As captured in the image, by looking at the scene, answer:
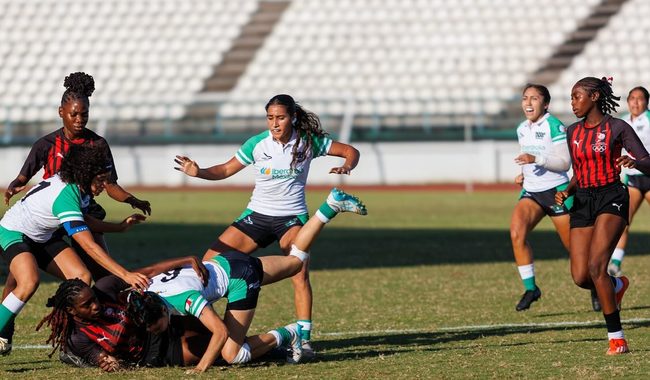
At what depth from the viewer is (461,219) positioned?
23.8 metres

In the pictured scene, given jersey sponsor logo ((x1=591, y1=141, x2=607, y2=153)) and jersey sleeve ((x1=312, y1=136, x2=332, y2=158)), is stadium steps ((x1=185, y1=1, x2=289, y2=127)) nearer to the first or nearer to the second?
jersey sleeve ((x1=312, y1=136, x2=332, y2=158))

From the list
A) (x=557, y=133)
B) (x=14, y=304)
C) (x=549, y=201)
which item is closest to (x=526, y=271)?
(x=549, y=201)

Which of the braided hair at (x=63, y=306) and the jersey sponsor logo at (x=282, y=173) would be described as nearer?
the braided hair at (x=63, y=306)

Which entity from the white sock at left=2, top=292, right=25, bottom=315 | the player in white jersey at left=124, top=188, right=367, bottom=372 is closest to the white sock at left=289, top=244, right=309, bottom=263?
the player in white jersey at left=124, top=188, right=367, bottom=372

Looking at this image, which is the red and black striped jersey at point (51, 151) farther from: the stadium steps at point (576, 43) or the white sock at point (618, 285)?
the stadium steps at point (576, 43)

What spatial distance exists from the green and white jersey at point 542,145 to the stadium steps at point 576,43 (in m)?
25.2

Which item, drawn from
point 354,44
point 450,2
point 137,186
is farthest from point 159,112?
point 450,2

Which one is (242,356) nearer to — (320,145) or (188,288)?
(188,288)

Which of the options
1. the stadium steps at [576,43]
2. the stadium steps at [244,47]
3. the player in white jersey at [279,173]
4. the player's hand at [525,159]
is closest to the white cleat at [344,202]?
the player in white jersey at [279,173]

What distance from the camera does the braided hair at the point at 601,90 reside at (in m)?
9.16

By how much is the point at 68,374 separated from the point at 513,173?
2606cm

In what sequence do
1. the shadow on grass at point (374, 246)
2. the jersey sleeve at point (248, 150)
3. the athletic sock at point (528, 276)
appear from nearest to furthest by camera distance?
the jersey sleeve at point (248, 150)
the athletic sock at point (528, 276)
the shadow on grass at point (374, 246)

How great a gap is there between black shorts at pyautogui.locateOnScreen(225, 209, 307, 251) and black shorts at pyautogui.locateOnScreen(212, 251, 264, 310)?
102 cm

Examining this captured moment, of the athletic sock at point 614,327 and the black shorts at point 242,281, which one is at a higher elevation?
the black shorts at point 242,281
